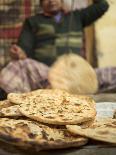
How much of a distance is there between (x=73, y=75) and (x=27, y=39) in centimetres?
52

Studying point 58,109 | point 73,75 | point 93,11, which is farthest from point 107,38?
point 58,109

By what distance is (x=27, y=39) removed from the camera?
3477mm

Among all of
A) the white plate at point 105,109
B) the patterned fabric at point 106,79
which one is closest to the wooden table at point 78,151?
the white plate at point 105,109

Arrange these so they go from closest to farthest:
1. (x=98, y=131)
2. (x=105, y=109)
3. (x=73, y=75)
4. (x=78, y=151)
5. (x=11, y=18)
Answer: (x=78, y=151) → (x=98, y=131) → (x=105, y=109) → (x=11, y=18) → (x=73, y=75)

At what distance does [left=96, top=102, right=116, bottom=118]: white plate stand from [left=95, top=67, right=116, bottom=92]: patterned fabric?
3.55ft

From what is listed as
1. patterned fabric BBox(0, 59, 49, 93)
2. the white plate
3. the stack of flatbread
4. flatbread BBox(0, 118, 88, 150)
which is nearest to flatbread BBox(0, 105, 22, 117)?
the stack of flatbread

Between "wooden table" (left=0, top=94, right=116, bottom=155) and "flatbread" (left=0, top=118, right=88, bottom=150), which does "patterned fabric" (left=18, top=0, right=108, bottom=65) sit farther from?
"wooden table" (left=0, top=94, right=116, bottom=155)

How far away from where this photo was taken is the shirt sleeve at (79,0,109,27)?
11.6ft

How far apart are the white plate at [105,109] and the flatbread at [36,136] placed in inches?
18.1

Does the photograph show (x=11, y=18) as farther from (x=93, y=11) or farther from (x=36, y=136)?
(x=36, y=136)

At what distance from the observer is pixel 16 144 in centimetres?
172

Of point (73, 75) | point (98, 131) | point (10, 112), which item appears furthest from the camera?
point (73, 75)

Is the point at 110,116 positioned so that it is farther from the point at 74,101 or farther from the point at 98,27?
the point at 98,27

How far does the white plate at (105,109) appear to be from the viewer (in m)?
2.31
